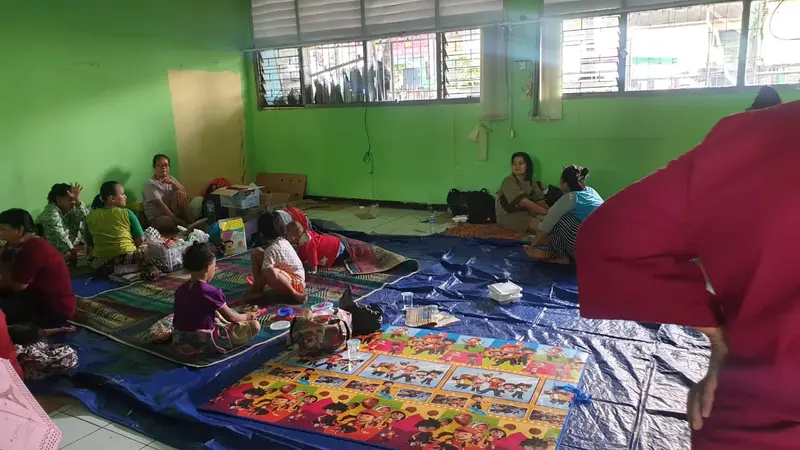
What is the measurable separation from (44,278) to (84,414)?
1.15 metres

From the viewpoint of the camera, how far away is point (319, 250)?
450 centimetres

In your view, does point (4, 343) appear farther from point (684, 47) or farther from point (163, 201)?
point (684, 47)

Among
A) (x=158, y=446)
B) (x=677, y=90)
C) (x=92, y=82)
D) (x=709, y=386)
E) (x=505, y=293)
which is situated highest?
(x=92, y=82)

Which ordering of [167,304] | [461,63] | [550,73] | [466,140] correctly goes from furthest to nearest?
[466,140]
[461,63]
[550,73]
[167,304]

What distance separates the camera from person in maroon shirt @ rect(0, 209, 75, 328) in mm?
3398

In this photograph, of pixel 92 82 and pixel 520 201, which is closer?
pixel 520 201

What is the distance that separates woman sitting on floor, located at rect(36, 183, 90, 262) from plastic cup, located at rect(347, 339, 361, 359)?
3.02 metres

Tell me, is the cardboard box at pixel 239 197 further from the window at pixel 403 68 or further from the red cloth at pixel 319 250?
the window at pixel 403 68

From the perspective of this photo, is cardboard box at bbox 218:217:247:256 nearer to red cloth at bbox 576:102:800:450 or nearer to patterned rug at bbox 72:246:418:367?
patterned rug at bbox 72:246:418:367

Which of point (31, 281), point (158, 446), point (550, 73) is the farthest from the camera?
point (550, 73)

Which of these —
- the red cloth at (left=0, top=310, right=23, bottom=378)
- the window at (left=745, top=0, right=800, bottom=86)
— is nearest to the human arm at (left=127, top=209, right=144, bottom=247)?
the red cloth at (left=0, top=310, right=23, bottom=378)

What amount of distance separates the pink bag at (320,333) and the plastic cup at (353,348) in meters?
0.04

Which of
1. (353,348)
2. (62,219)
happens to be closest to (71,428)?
(353,348)

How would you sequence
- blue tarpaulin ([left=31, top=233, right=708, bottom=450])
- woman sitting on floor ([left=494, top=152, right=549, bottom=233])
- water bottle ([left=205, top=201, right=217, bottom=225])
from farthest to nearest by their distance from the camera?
water bottle ([left=205, top=201, right=217, bottom=225])
woman sitting on floor ([left=494, top=152, right=549, bottom=233])
blue tarpaulin ([left=31, top=233, right=708, bottom=450])
